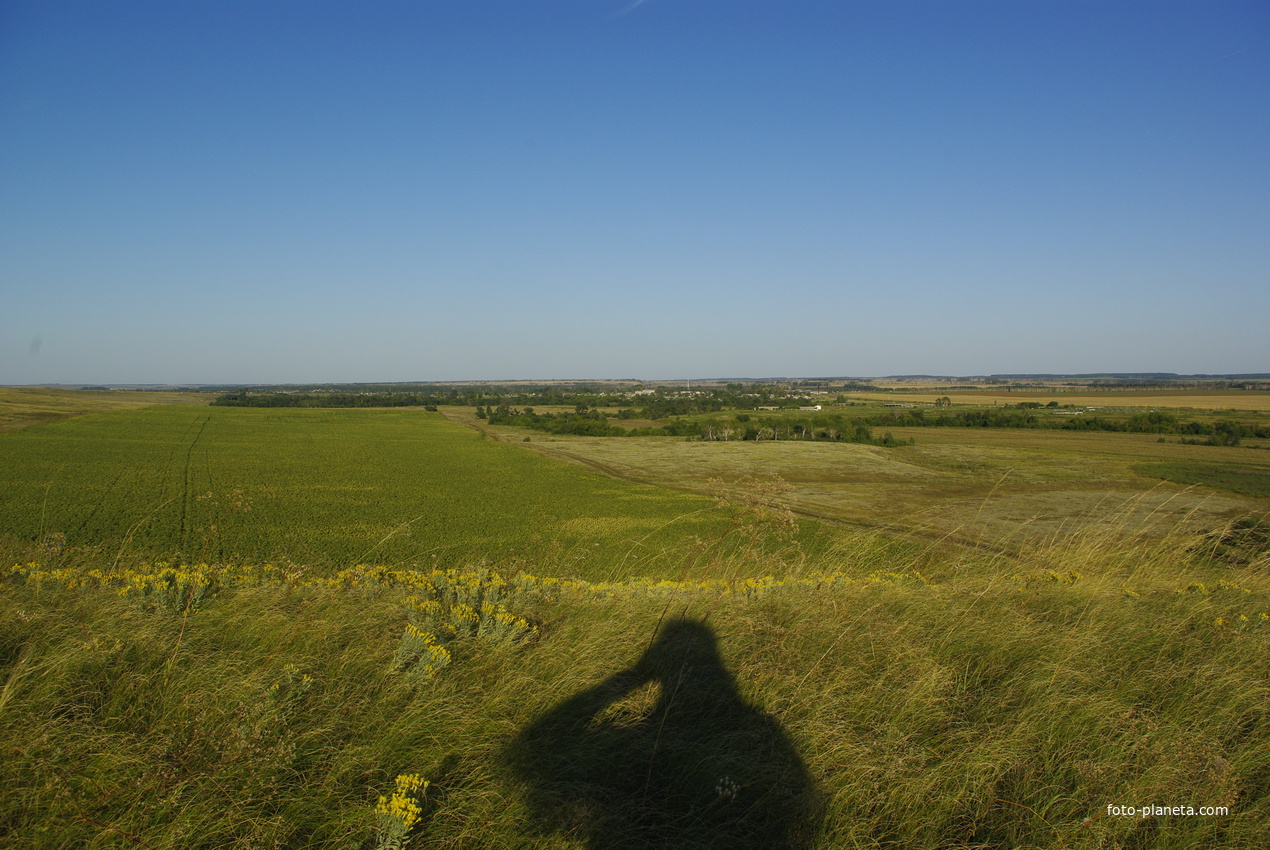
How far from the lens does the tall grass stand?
84.1 inches

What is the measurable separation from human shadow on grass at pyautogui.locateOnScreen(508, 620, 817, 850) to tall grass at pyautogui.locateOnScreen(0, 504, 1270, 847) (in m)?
0.01

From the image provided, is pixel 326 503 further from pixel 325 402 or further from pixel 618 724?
pixel 325 402

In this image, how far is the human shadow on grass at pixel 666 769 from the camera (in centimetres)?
224

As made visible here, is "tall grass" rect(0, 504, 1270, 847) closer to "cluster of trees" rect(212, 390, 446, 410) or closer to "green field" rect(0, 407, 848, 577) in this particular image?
"green field" rect(0, 407, 848, 577)

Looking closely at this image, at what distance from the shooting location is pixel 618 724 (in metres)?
2.84

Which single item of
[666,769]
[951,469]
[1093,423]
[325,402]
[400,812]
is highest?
[325,402]

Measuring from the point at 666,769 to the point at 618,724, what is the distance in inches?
13.1

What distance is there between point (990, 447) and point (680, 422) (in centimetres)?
4673

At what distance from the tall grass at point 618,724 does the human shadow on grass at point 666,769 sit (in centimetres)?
1

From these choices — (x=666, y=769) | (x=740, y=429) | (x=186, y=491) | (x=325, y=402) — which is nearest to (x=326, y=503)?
(x=186, y=491)

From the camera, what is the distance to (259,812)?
2.07m

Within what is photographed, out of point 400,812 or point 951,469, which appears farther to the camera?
point 951,469

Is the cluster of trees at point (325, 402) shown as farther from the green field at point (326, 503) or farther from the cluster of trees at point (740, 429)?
the green field at point (326, 503)

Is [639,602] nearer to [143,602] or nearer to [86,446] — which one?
[143,602]
